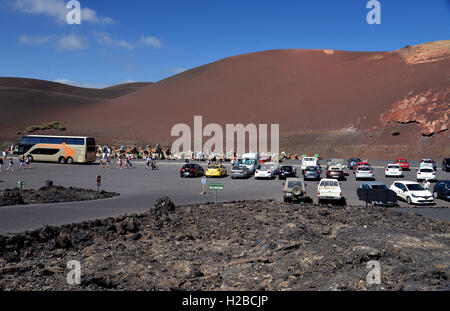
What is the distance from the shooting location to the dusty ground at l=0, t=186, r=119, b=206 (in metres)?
20.9

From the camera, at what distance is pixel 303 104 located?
8988 cm

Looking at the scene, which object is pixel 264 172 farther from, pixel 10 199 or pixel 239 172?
pixel 10 199

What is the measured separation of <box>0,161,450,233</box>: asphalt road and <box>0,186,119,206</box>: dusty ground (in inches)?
41.8

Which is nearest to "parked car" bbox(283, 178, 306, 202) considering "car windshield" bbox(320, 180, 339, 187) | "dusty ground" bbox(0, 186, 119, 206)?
"car windshield" bbox(320, 180, 339, 187)

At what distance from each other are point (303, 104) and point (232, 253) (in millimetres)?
80215

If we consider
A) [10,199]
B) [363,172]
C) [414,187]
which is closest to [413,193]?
[414,187]

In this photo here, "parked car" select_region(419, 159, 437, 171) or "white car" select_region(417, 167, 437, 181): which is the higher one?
"parked car" select_region(419, 159, 437, 171)

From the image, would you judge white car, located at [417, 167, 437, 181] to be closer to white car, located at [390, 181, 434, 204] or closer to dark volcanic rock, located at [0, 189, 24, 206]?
white car, located at [390, 181, 434, 204]

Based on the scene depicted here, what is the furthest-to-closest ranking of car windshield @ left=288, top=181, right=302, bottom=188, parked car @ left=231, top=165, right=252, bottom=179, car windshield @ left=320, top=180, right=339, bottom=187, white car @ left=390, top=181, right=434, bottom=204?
parked car @ left=231, top=165, right=252, bottom=179 → car windshield @ left=288, top=181, right=302, bottom=188 → car windshield @ left=320, top=180, right=339, bottom=187 → white car @ left=390, top=181, right=434, bottom=204

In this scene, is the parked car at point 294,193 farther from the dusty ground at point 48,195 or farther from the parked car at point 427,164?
the parked car at point 427,164

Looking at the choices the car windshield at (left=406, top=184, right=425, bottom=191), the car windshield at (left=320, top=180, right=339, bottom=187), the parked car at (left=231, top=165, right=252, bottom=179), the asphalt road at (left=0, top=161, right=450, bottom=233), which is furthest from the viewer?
the parked car at (left=231, top=165, right=252, bottom=179)

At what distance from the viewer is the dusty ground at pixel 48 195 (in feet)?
68.5
